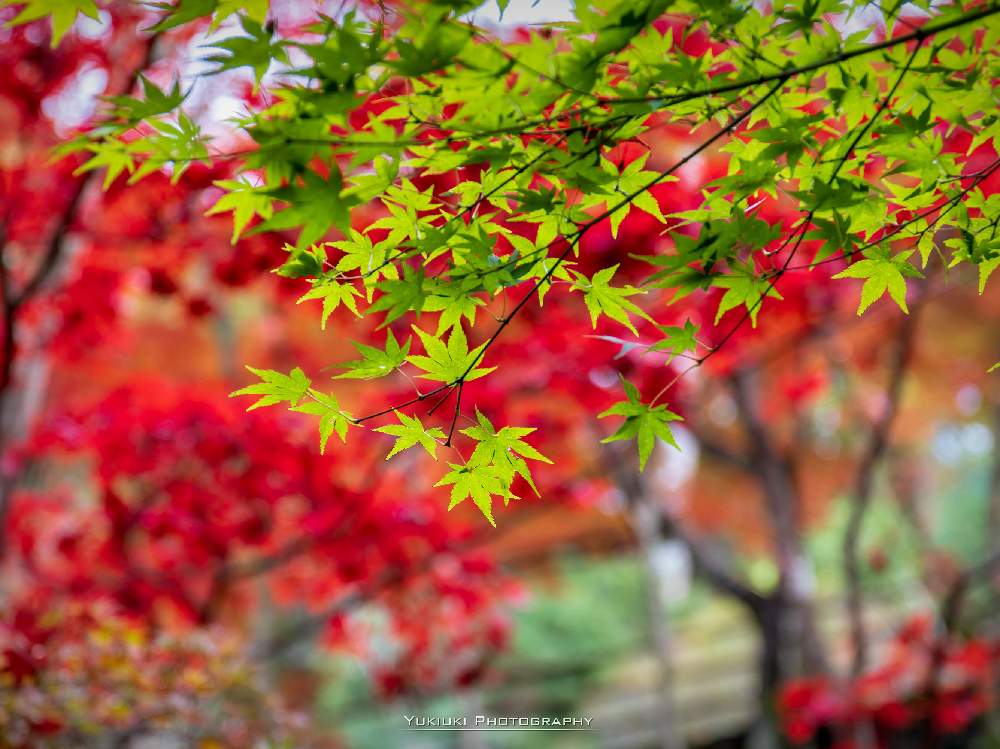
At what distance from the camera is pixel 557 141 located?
1259mm

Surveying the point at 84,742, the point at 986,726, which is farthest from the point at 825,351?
the point at 84,742

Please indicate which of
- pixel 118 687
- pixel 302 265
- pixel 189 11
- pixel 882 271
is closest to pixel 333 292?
pixel 302 265

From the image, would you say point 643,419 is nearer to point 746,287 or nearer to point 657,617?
point 746,287

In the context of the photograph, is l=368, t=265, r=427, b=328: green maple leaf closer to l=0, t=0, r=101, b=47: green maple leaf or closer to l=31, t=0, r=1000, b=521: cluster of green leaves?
l=31, t=0, r=1000, b=521: cluster of green leaves

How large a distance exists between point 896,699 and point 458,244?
571 centimetres

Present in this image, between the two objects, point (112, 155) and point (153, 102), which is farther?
point (112, 155)

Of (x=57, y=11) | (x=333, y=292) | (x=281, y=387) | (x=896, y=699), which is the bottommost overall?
(x=896, y=699)

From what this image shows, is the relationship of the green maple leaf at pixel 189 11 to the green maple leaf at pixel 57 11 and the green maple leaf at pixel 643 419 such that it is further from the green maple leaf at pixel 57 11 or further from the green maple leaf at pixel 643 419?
the green maple leaf at pixel 643 419

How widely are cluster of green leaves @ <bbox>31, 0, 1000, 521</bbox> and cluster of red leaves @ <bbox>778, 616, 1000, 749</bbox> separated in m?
4.35

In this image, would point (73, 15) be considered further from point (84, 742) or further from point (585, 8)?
point (84, 742)

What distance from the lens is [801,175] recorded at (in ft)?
Answer: 4.26

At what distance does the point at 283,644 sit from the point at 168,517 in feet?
3.48

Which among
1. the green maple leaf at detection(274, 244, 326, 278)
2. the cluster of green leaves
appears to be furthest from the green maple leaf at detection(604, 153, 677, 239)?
the green maple leaf at detection(274, 244, 326, 278)

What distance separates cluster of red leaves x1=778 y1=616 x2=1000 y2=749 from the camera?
200 inches
